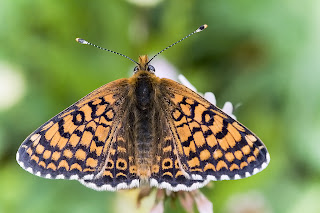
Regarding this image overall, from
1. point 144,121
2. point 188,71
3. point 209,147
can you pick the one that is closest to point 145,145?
point 144,121

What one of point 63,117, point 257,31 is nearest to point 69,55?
point 257,31

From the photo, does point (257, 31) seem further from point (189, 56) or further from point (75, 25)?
point (75, 25)

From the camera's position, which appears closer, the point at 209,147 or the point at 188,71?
the point at 209,147

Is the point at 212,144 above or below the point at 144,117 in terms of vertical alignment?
below

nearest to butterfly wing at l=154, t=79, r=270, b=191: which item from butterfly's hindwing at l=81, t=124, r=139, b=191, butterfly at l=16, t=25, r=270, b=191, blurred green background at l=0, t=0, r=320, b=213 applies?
butterfly at l=16, t=25, r=270, b=191

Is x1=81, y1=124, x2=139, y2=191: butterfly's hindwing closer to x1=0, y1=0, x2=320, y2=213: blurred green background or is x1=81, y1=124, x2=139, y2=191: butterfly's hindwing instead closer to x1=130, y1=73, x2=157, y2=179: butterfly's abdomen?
x1=130, y1=73, x2=157, y2=179: butterfly's abdomen

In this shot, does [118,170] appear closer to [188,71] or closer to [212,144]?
[212,144]

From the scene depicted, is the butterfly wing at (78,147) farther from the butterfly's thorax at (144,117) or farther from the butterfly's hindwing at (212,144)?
the butterfly's hindwing at (212,144)

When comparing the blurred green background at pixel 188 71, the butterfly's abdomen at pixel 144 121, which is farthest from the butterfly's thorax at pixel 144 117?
the blurred green background at pixel 188 71
